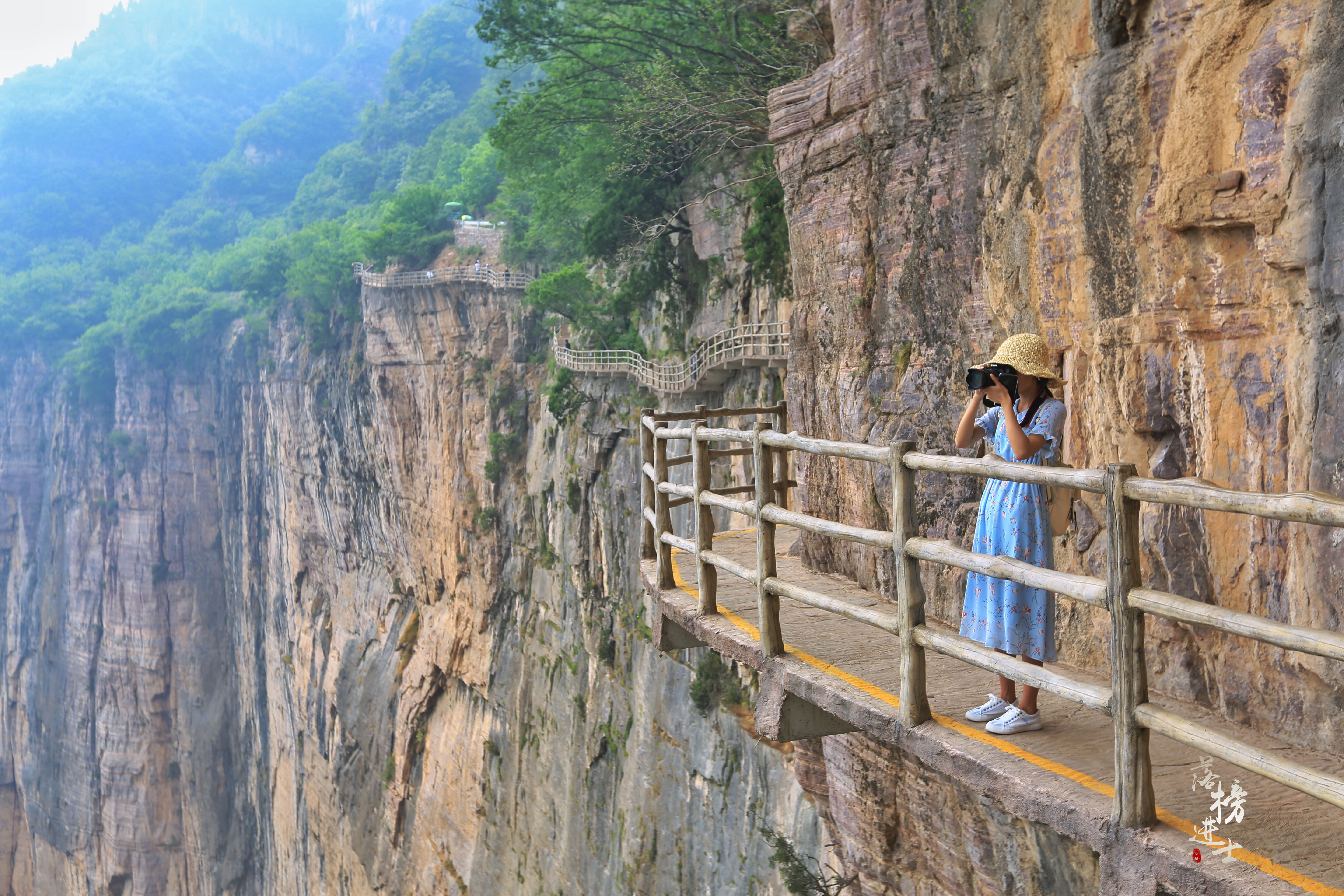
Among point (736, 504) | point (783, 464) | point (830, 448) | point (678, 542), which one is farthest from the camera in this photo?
point (783, 464)

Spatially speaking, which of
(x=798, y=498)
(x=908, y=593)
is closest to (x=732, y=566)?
(x=908, y=593)

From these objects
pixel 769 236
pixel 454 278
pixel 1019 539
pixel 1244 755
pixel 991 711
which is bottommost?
pixel 991 711

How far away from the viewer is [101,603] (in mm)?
41781

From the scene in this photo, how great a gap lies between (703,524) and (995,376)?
5.62 ft

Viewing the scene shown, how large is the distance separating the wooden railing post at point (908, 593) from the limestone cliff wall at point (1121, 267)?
127 centimetres

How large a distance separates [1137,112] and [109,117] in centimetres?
8402

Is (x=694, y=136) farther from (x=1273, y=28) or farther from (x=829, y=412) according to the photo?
(x=1273, y=28)

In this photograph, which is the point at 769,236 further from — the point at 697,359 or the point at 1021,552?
the point at 1021,552

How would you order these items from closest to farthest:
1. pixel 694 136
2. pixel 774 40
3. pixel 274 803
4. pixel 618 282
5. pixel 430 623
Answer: pixel 774 40
pixel 694 136
pixel 618 282
pixel 430 623
pixel 274 803

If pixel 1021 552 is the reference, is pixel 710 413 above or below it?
above

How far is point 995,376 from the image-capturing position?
3.54 m

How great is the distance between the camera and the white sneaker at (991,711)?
11.1ft

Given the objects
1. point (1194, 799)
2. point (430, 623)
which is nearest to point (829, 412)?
point (1194, 799)
